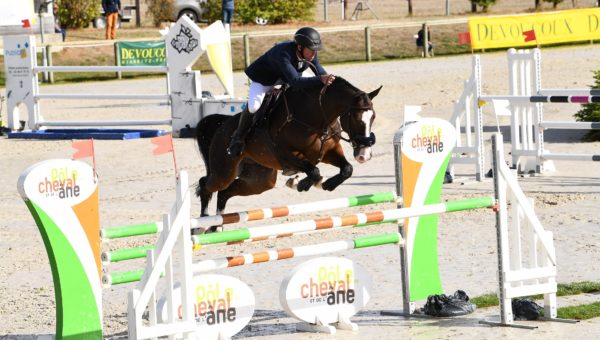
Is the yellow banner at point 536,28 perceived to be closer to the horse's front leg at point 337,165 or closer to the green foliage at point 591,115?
the green foliage at point 591,115

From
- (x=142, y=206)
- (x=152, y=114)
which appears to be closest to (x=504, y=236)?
(x=142, y=206)

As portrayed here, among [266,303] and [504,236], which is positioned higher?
[504,236]

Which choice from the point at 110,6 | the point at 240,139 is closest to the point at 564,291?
the point at 240,139

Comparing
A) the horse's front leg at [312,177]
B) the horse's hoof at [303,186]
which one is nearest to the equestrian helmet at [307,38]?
the horse's front leg at [312,177]

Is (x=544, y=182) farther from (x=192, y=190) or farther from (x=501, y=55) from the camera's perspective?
(x=501, y=55)

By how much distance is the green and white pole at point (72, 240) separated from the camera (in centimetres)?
670

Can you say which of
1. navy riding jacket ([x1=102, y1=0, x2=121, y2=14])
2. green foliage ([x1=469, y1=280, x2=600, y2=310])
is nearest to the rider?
green foliage ([x1=469, y1=280, x2=600, y2=310])

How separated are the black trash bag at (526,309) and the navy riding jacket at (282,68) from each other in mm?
2121

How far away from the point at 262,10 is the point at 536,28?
55.5 ft

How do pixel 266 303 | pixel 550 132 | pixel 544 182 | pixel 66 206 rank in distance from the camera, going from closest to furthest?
pixel 66 206, pixel 266 303, pixel 544 182, pixel 550 132

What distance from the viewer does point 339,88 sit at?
28.5 feet

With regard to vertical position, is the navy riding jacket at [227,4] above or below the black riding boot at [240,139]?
above

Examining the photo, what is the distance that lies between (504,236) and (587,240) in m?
2.92

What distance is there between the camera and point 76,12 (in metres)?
33.5
